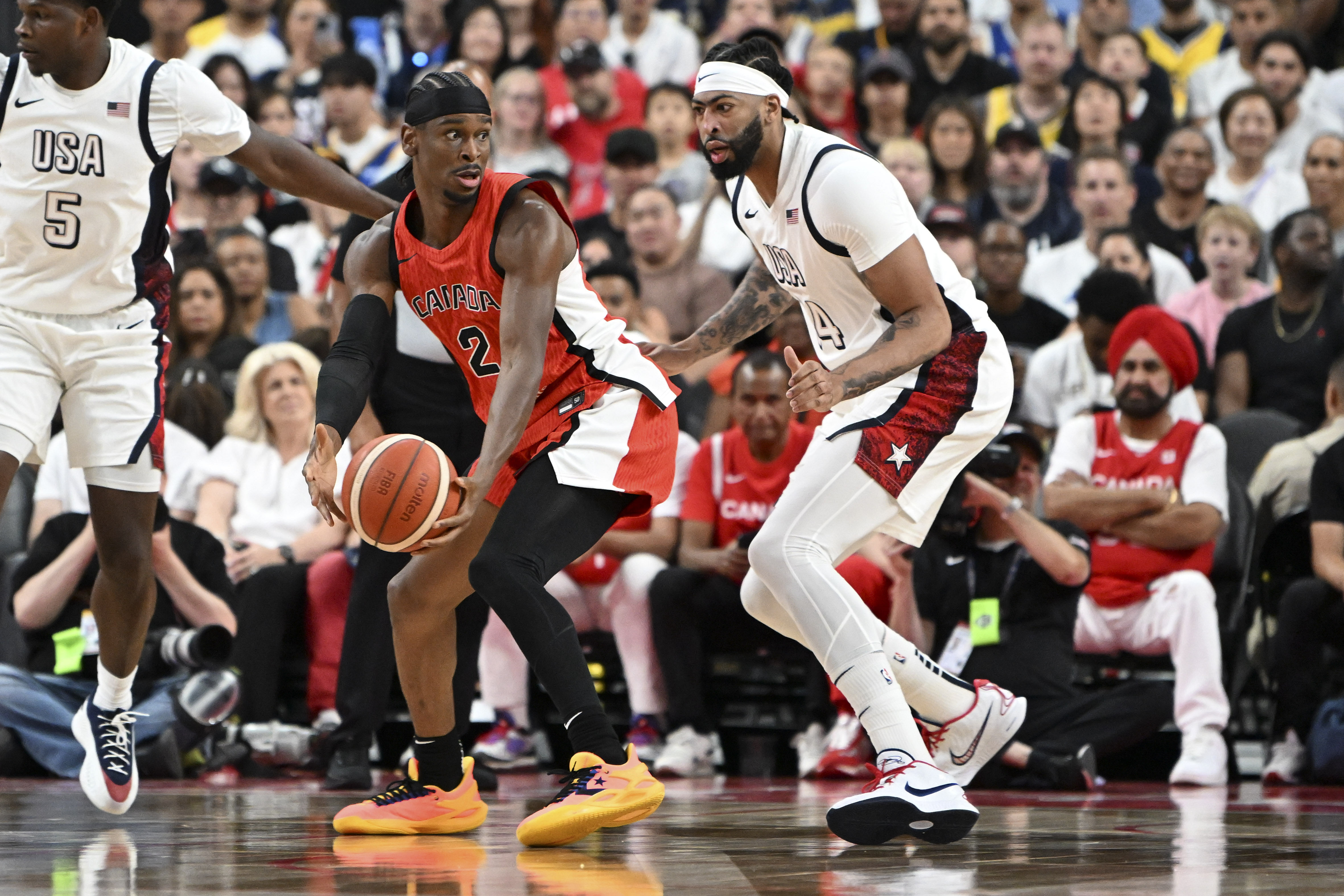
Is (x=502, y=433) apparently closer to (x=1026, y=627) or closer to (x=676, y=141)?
(x=1026, y=627)

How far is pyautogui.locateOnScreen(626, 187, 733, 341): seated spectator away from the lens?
9.48 m

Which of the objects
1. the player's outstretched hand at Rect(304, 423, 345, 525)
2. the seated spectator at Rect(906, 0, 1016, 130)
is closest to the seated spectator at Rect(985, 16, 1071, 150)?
the seated spectator at Rect(906, 0, 1016, 130)

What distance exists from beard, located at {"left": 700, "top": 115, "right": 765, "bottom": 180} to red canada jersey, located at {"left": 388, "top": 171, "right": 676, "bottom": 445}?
458 millimetres

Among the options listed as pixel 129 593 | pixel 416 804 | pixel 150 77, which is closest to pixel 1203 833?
A: pixel 416 804

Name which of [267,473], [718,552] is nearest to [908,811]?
[718,552]

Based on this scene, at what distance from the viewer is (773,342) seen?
843 cm

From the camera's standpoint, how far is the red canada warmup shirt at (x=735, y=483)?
7715 mm

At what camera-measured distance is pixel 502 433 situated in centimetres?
443

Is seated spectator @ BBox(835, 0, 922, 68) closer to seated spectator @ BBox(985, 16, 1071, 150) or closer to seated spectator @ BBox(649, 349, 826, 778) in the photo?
seated spectator @ BBox(985, 16, 1071, 150)

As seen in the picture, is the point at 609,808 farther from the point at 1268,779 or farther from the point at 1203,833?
the point at 1268,779

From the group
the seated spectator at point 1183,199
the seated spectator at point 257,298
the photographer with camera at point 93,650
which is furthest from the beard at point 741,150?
the seated spectator at point 1183,199

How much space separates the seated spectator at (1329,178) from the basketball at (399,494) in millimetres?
6534

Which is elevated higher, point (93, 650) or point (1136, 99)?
point (1136, 99)

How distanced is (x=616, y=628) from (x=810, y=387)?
3.65 meters
